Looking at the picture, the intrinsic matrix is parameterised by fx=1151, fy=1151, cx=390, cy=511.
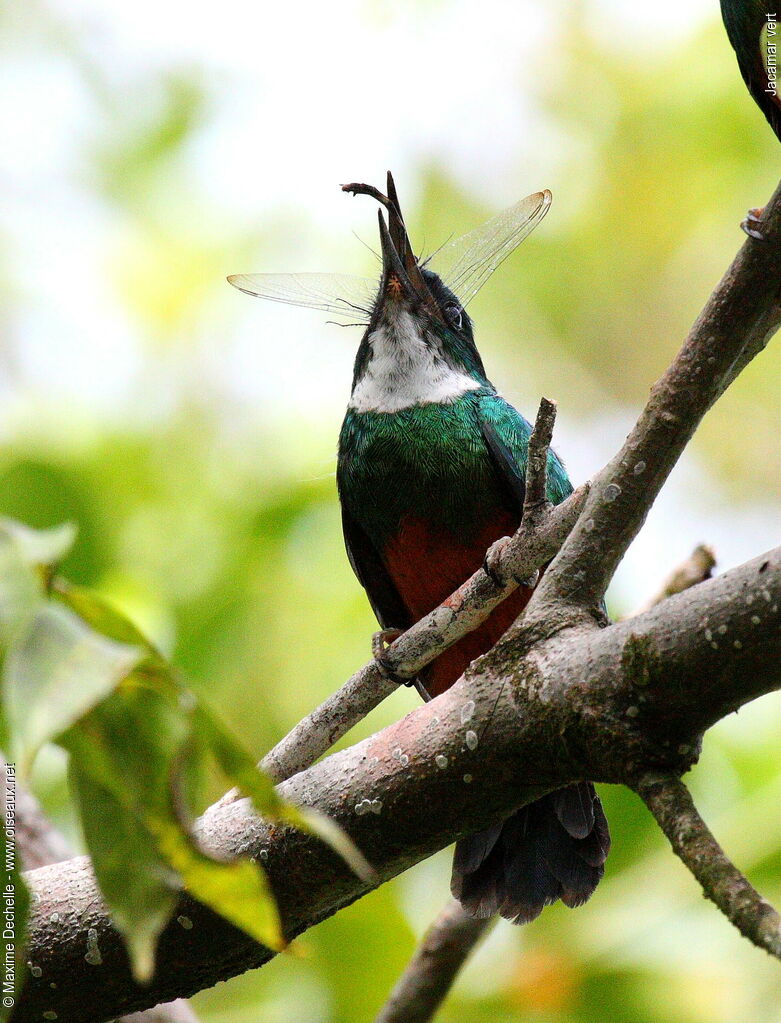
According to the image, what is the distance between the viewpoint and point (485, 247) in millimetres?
3951

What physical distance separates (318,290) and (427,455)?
71 centimetres

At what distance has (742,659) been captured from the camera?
172cm

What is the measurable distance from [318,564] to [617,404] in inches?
117

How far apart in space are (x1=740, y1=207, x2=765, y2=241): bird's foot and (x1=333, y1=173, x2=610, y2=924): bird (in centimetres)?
156

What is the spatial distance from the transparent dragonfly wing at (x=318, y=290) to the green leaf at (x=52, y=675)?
2.83 metres

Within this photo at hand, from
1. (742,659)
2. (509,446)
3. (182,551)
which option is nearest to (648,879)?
(509,446)

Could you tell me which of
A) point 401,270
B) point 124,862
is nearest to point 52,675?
point 124,862

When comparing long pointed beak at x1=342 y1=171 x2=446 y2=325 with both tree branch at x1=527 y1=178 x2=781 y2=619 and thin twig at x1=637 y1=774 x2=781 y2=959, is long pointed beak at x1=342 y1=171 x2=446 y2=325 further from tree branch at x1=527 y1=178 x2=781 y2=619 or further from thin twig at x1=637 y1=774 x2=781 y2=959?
thin twig at x1=637 y1=774 x2=781 y2=959

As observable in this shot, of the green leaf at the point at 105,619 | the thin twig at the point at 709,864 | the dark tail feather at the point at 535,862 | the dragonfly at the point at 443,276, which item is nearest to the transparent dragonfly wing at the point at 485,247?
the dragonfly at the point at 443,276

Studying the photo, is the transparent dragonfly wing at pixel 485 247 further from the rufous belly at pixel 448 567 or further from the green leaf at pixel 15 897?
the green leaf at pixel 15 897

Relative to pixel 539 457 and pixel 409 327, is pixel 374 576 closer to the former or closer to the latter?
pixel 409 327

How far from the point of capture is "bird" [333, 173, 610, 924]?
3.75 m

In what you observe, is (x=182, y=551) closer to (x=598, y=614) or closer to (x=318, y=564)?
(x=318, y=564)

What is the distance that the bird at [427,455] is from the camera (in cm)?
375
